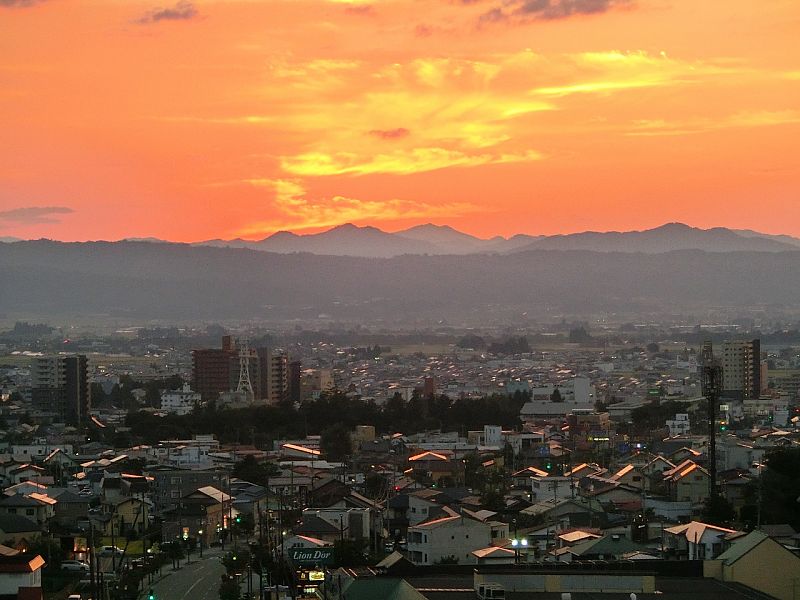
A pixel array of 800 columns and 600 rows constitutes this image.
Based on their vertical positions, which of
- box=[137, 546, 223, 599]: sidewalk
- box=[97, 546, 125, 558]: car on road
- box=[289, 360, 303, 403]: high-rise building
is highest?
box=[289, 360, 303, 403]: high-rise building

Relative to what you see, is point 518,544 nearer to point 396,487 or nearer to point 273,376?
point 396,487

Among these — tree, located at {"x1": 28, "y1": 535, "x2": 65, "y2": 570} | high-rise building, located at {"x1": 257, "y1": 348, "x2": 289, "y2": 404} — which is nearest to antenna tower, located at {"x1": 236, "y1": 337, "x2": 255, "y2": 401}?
high-rise building, located at {"x1": 257, "y1": 348, "x2": 289, "y2": 404}

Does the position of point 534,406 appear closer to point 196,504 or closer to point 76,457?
point 76,457

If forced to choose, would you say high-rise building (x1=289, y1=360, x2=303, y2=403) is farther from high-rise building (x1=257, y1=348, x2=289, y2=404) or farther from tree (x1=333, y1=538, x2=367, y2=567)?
tree (x1=333, y1=538, x2=367, y2=567)

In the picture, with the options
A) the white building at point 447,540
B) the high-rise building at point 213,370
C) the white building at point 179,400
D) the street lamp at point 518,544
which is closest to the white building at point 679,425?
the white building at point 179,400

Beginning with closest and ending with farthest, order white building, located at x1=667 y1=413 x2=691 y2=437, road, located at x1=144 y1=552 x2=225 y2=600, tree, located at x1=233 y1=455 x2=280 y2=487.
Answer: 1. road, located at x1=144 y1=552 x2=225 y2=600
2. tree, located at x1=233 y1=455 x2=280 y2=487
3. white building, located at x1=667 y1=413 x2=691 y2=437

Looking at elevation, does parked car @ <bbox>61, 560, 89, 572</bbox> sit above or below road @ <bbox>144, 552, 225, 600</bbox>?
above

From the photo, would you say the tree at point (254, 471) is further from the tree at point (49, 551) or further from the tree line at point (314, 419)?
the tree at point (49, 551)
